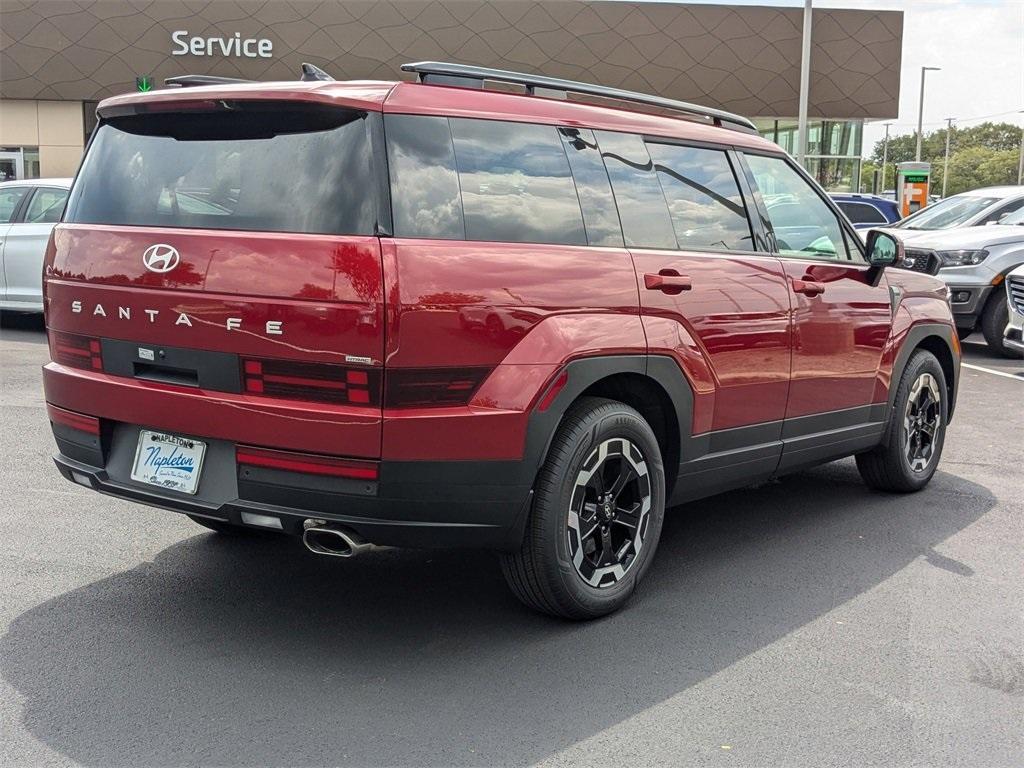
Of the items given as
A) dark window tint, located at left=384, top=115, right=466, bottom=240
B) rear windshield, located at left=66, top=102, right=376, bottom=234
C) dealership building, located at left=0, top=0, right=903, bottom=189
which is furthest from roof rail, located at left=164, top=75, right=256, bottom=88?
dealership building, located at left=0, top=0, right=903, bottom=189

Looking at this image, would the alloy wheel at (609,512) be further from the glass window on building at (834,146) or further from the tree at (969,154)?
the tree at (969,154)

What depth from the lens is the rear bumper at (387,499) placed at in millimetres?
3658

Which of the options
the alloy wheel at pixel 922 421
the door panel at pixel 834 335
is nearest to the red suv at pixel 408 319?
the door panel at pixel 834 335

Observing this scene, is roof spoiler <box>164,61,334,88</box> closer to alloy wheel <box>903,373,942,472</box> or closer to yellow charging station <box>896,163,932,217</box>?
alloy wheel <box>903,373,942,472</box>

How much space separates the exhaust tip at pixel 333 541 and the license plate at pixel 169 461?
1.42 feet

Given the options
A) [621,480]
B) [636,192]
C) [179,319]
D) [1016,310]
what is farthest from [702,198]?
[1016,310]

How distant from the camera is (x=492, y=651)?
404 cm

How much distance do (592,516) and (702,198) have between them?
1.54 m

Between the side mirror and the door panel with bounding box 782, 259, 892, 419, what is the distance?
0.05m

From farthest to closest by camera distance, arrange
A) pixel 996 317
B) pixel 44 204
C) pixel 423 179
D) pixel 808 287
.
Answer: pixel 996 317, pixel 44 204, pixel 808 287, pixel 423 179

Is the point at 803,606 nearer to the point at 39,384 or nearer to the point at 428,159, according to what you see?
the point at 428,159

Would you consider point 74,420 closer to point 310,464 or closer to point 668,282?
point 310,464

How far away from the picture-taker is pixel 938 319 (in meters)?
6.45

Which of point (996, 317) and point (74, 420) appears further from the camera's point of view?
point (996, 317)
